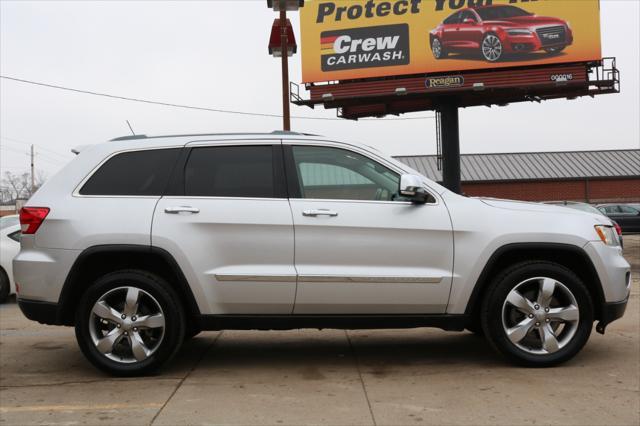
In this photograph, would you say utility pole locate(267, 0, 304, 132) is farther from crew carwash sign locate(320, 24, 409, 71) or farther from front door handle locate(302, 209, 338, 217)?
front door handle locate(302, 209, 338, 217)

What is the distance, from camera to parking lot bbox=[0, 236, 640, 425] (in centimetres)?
403

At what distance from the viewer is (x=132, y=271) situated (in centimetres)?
498

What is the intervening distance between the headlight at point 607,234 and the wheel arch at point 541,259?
23cm

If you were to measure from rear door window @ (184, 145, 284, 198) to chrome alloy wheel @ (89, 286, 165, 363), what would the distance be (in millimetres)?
→ 903

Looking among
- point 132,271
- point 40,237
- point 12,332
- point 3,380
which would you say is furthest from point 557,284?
point 12,332

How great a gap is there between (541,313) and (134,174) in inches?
132

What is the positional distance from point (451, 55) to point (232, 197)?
86.3 ft

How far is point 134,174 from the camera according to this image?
520 cm

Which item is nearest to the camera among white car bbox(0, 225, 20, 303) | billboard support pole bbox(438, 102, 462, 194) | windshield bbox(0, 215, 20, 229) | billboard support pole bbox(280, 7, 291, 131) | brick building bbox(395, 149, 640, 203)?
white car bbox(0, 225, 20, 303)

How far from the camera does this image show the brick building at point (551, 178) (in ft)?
150

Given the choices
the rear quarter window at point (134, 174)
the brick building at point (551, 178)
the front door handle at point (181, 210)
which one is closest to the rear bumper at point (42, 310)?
the rear quarter window at point (134, 174)

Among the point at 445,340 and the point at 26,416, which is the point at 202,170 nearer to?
the point at 26,416

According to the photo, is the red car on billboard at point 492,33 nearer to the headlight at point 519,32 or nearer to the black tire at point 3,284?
the headlight at point 519,32

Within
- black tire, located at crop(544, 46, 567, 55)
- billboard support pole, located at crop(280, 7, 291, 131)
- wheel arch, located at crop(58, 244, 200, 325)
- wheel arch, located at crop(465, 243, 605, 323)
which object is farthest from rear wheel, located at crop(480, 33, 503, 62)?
wheel arch, located at crop(58, 244, 200, 325)
